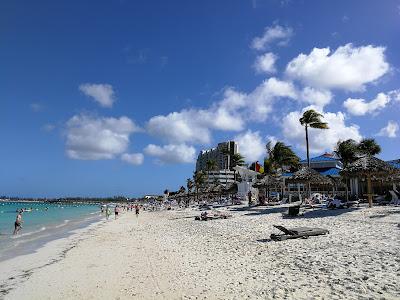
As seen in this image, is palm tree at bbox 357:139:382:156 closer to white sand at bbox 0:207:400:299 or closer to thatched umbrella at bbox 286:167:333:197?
thatched umbrella at bbox 286:167:333:197

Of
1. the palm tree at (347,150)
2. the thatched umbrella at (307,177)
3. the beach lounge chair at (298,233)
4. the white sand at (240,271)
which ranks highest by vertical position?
the palm tree at (347,150)

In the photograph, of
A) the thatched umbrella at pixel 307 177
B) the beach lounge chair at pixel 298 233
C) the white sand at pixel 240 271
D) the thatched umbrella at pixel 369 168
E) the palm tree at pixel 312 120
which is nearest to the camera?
the white sand at pixel 240 271

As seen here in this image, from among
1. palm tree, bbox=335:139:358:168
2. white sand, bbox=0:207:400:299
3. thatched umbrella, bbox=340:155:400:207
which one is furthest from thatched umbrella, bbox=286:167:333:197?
palm tree, bbox=335:139:358:168

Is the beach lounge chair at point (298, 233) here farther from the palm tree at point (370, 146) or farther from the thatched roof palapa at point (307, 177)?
the palm tree at point (370, 146)

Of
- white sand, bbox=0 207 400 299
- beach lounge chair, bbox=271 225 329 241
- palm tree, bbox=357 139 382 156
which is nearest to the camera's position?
Result: white sand, bbox=0 207 400 299

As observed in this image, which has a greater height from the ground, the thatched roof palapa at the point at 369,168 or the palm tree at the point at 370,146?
the palm tree at the point at 370,146

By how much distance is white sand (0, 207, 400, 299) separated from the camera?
6.97 metres

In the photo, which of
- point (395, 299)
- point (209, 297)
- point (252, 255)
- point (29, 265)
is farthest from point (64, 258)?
point (395, 299)

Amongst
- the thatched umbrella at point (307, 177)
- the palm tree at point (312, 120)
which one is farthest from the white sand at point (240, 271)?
the palm tree at point (312, 120)

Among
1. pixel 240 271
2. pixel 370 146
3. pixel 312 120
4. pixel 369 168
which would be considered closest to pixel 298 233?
pixel 240 271

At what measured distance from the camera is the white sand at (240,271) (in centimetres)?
697

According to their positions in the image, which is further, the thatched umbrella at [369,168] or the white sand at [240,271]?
the thatched umbrella at [369,168]

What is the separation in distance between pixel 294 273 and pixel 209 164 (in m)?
79.6

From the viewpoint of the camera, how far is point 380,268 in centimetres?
754
